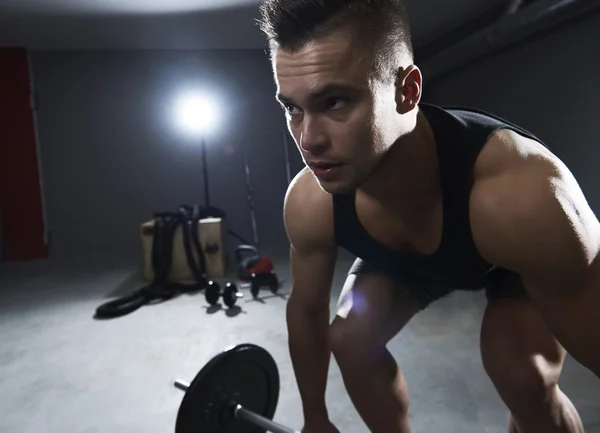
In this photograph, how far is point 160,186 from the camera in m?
4.38

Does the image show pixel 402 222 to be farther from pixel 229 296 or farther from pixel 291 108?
pixel 229 296

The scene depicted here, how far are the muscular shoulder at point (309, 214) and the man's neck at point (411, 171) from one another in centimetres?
11

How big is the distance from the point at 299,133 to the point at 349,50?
0.14 m

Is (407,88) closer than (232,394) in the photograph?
Yes

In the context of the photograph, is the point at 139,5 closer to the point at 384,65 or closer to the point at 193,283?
the point at 193,283

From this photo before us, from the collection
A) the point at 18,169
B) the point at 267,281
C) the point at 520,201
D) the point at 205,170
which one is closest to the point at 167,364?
the point at 267,281

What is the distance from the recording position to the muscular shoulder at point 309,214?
36.6 inches

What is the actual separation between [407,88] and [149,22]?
3.34 metres

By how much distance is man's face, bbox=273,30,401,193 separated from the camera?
0.68 m

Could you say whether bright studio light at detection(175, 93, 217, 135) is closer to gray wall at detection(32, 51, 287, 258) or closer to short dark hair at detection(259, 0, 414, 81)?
gray wall at detection(32, 51, 287, 258)

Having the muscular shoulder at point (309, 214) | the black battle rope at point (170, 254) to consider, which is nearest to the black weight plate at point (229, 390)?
the muscular shoulder at point (309, 214)

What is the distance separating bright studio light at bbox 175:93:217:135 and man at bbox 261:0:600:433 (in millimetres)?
2834

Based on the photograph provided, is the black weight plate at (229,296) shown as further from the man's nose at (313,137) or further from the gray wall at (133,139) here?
the man's nose at (313,137)

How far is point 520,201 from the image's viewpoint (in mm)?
681
